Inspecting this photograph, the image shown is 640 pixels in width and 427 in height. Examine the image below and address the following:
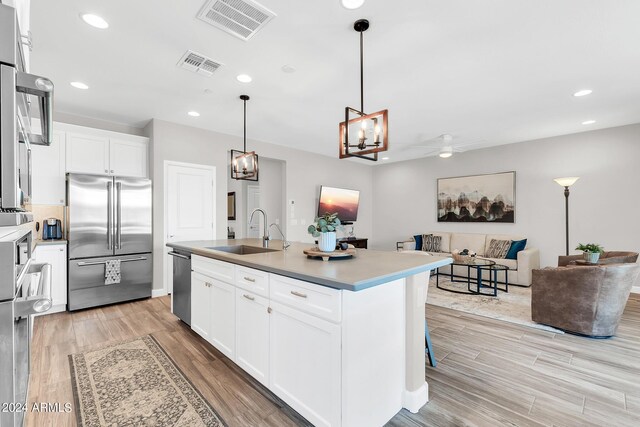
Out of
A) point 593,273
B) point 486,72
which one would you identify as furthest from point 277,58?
point 593,273

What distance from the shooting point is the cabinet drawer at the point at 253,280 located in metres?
1.98

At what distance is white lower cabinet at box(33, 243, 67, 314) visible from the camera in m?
3.65

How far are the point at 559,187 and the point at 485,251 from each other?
174 centimetres

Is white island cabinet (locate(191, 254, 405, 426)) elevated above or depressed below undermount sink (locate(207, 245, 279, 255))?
below

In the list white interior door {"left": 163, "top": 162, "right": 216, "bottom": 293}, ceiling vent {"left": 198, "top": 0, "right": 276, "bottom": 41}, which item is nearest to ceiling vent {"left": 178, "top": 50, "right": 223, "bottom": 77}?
ceiling vent {"left": 198, "top": 0, "right": 276, "bottom": 41}

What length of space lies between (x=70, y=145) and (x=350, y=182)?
18.7 feet

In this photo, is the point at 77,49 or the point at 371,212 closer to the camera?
the point at 77,49

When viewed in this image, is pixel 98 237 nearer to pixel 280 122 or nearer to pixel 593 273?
pixel 280 122

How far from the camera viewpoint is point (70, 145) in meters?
4.00

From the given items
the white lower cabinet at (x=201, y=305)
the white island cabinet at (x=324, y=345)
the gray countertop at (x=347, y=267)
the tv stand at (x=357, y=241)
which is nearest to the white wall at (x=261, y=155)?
the tv stand at (x=357, y=241)

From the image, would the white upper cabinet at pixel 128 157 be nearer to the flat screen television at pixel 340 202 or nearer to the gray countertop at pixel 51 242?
the gray countertop at pixel 51 242

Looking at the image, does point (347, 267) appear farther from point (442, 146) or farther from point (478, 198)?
point (478, 198)

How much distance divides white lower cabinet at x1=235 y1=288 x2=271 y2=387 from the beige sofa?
500 centimetres

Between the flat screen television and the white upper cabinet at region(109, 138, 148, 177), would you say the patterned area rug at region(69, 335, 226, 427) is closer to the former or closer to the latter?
the white upper cabinet at region(109, 138, 148, 177)
